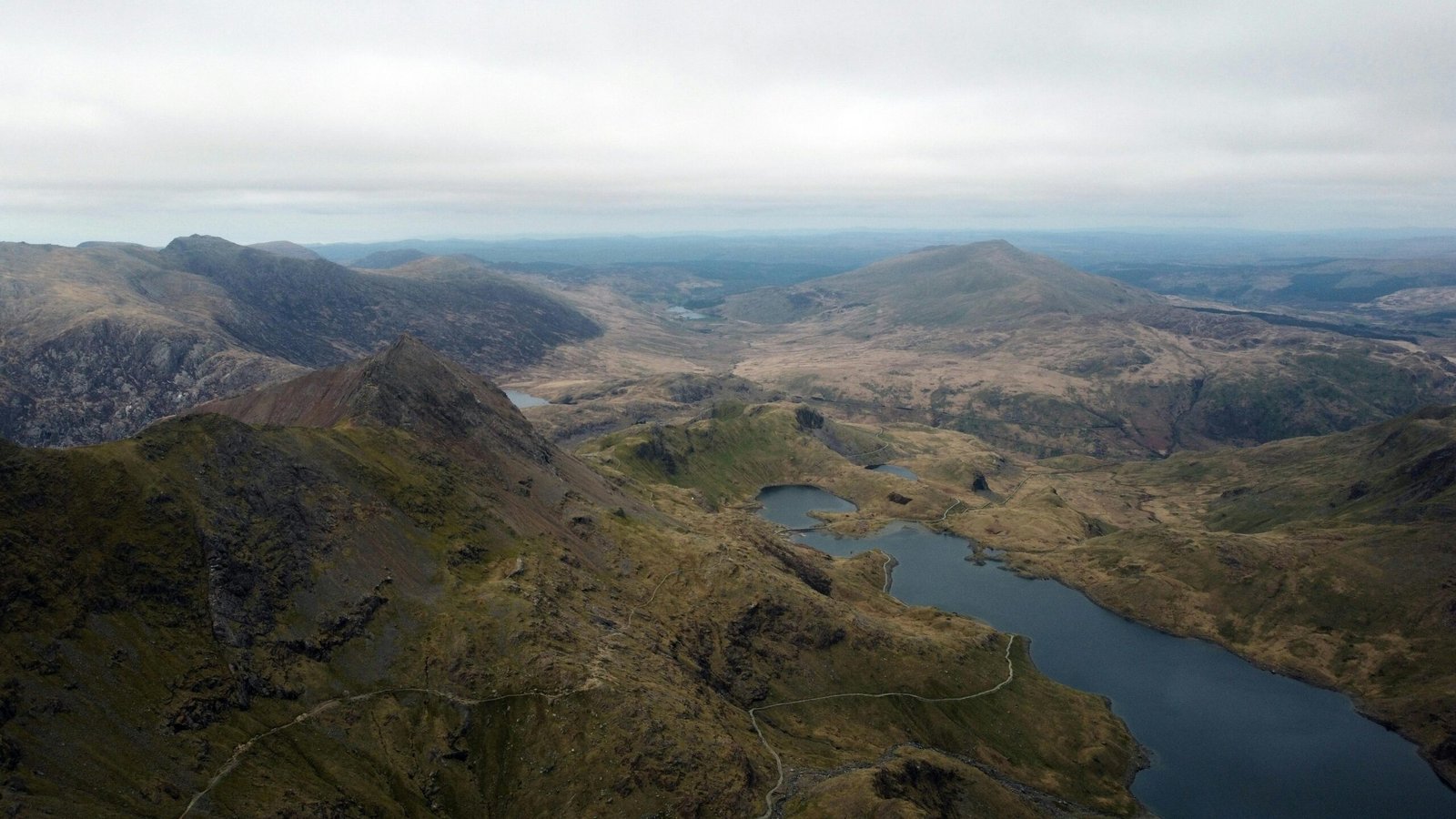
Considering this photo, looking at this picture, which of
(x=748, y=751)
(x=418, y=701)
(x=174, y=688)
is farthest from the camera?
(x=748, y=751)

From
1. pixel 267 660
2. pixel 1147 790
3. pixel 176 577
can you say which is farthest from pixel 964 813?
pixel 176 577

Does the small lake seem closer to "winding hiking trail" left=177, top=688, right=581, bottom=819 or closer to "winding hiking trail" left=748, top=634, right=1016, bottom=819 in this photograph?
"winding hiking trail" left=748, top=634, right=1016, bottom=819

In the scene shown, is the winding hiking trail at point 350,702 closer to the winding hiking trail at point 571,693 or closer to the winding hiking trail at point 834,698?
the winding hiking trail at point 571,693

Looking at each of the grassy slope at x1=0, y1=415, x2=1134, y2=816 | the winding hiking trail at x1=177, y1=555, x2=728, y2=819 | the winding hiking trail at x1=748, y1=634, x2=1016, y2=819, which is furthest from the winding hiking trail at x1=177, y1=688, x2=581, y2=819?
the winding hiking trail at x1=748, y1=634, x2=1016, y2=819

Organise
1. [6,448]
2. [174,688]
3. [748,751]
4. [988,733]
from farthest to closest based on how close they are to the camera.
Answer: [988,733] < [748,751] < [6,448] < [174,688]

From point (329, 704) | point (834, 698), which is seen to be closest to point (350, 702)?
point (329, 704)

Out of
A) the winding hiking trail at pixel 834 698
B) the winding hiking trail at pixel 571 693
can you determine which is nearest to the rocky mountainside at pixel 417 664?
the winding hiking trail at pixel 571 693

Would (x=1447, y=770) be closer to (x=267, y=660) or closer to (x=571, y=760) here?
(x=571, y=760)

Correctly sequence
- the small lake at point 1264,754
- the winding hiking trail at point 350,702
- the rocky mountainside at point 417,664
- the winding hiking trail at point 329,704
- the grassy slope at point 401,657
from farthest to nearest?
the small lake at point 1264,754 < the rocky mountainside at point 417,664 < the grassy slope at point 401,657 < the winding hiking trail at point 350,702 < the winding hiking trail at point 329,704
